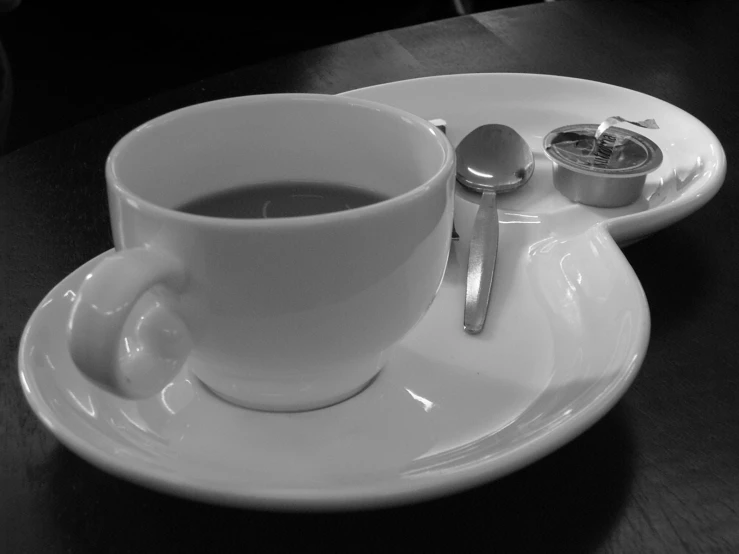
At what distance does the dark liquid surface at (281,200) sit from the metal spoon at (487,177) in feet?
0.31

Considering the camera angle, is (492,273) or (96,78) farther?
(96,78)

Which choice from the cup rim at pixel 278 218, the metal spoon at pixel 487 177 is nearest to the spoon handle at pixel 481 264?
the metal spoon at pixel 487 177

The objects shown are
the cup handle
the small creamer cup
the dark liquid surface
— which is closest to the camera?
the cup handle

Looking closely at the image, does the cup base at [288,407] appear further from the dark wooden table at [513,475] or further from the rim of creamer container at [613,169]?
the rim of creamer container at [613,169]

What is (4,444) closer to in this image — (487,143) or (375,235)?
(375,235)

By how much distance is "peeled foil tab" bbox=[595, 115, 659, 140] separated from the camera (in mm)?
671

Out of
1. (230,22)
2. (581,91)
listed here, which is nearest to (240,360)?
(581,91)

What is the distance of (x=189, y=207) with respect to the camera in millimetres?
460

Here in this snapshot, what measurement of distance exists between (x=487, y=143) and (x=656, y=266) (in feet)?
0.62

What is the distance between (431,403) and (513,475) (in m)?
0.06

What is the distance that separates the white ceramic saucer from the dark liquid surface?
9 centimetres

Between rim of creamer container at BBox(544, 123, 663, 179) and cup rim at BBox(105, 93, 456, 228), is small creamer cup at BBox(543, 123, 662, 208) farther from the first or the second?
cup rim at BBox(105, 93, 456, 228)

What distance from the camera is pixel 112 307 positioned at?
0.32 metres

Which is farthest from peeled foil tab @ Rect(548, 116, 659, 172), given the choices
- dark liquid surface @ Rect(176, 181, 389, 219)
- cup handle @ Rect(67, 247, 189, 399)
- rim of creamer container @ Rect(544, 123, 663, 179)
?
cup handle @ Rect(67, 247, 189, 399)
